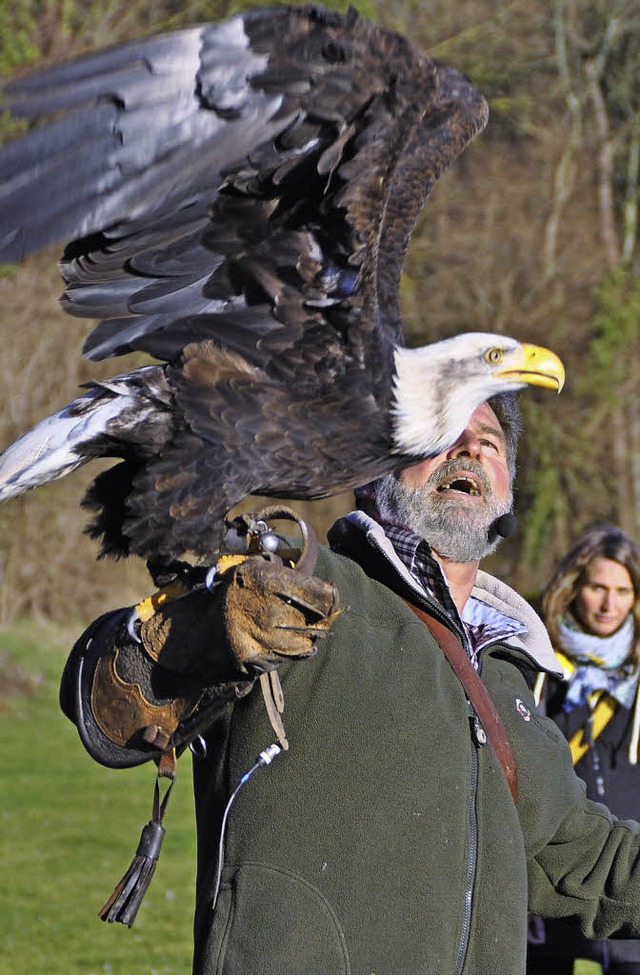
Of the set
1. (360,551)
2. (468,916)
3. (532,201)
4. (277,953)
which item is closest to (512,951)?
(468,916)

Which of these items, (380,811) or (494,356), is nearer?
(380,811)

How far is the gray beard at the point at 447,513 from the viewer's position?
326 cm

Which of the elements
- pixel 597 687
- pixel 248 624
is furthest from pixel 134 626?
pixel 597 687

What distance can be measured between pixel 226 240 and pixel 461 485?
85cm

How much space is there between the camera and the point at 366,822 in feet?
8.84

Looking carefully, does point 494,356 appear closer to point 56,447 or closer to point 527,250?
point 56,447

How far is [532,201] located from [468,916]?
16405 mm

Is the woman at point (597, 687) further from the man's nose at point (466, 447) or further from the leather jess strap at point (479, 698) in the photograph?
the leather jess strap at point (479, 698)

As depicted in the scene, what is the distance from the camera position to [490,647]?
3.21 m

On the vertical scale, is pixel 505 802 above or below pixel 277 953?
above

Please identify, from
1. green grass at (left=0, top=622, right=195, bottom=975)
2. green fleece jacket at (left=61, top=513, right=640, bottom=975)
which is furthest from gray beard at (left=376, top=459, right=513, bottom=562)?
green grass at (left=0, top=622, right=195, bottom=975)

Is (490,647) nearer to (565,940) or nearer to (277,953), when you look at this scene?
(277,953)

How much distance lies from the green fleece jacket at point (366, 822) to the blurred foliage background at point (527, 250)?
440 inches

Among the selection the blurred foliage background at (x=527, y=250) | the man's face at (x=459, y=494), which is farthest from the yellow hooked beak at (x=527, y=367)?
the blurred foliage background at (x=527, y=250)
